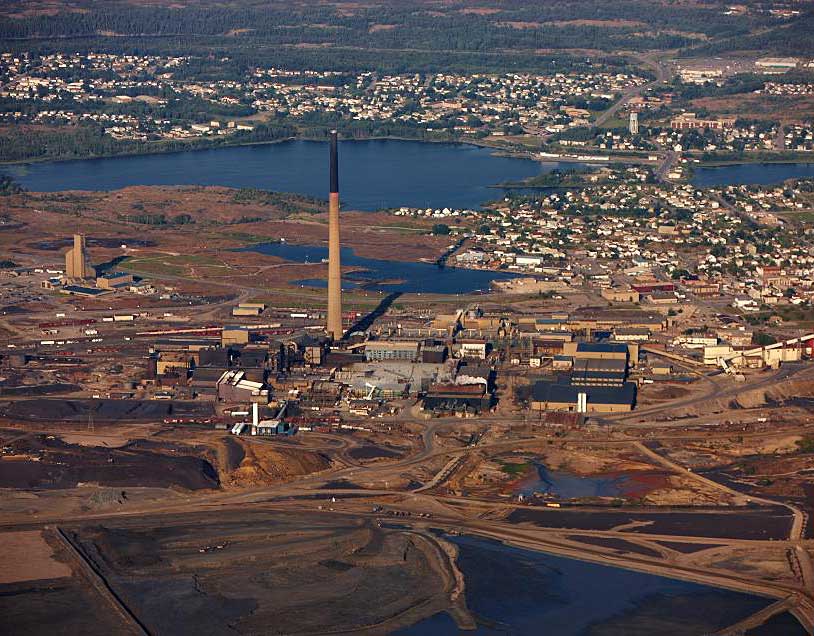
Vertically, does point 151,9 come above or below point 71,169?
above

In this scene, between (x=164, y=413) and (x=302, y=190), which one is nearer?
(x=164, y=413)

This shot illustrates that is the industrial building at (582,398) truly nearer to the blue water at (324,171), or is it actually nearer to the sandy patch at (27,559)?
the sandy patch at (27,559)

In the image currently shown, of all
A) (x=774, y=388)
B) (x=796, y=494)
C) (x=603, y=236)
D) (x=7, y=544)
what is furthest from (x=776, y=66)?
(x=7, y=544)

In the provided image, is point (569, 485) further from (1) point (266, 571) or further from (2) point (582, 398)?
(1) point (266, 571)

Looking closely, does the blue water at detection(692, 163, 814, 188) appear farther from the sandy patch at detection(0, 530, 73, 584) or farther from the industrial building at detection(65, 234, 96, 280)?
the sandy patch at detection(0, 530, 73, 584)

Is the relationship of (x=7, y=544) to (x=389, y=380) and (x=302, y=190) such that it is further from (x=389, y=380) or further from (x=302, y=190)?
(x=302, y=190)

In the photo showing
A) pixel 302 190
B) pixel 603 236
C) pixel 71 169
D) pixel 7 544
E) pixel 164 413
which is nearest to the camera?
pixel 7 544
